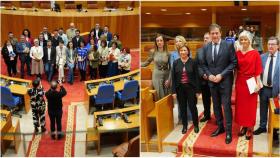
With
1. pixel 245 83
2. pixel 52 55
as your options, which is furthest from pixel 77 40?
pixel 245 83

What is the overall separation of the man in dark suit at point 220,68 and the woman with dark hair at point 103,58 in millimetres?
1349

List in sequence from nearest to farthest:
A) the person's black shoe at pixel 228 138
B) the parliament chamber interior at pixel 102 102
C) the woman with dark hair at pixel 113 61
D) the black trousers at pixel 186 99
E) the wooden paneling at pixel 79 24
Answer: the person's black shoe at pixel 228 138 → the parliament chamber interior at pixel 102 102 → the black trousers at pixel 186 99 → the woman with dark hair at pixel 113 61 → the wooden paneling at pixel 79 24

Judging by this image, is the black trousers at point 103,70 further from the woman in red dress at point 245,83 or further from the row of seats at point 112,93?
the woman in red dress at point 245,83

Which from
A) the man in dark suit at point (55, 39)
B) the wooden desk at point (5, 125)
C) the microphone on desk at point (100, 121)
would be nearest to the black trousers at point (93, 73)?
the man in dark suit at point (55, 39)

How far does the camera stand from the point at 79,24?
5648 millimetres

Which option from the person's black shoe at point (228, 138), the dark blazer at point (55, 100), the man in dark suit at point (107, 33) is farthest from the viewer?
the man in dark suit at point (107, 33)

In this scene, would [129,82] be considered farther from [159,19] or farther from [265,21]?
[265,21]

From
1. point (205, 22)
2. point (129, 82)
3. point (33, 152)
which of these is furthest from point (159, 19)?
point (33, 152)

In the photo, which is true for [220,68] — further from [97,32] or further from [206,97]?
[97,32]

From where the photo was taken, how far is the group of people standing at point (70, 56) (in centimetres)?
429

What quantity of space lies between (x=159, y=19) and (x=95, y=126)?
3.50 m

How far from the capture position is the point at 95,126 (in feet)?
12.2

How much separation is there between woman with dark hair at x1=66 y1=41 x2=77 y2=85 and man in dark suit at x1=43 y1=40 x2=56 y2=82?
6.5 inches

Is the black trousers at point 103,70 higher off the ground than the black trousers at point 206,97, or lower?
higher
